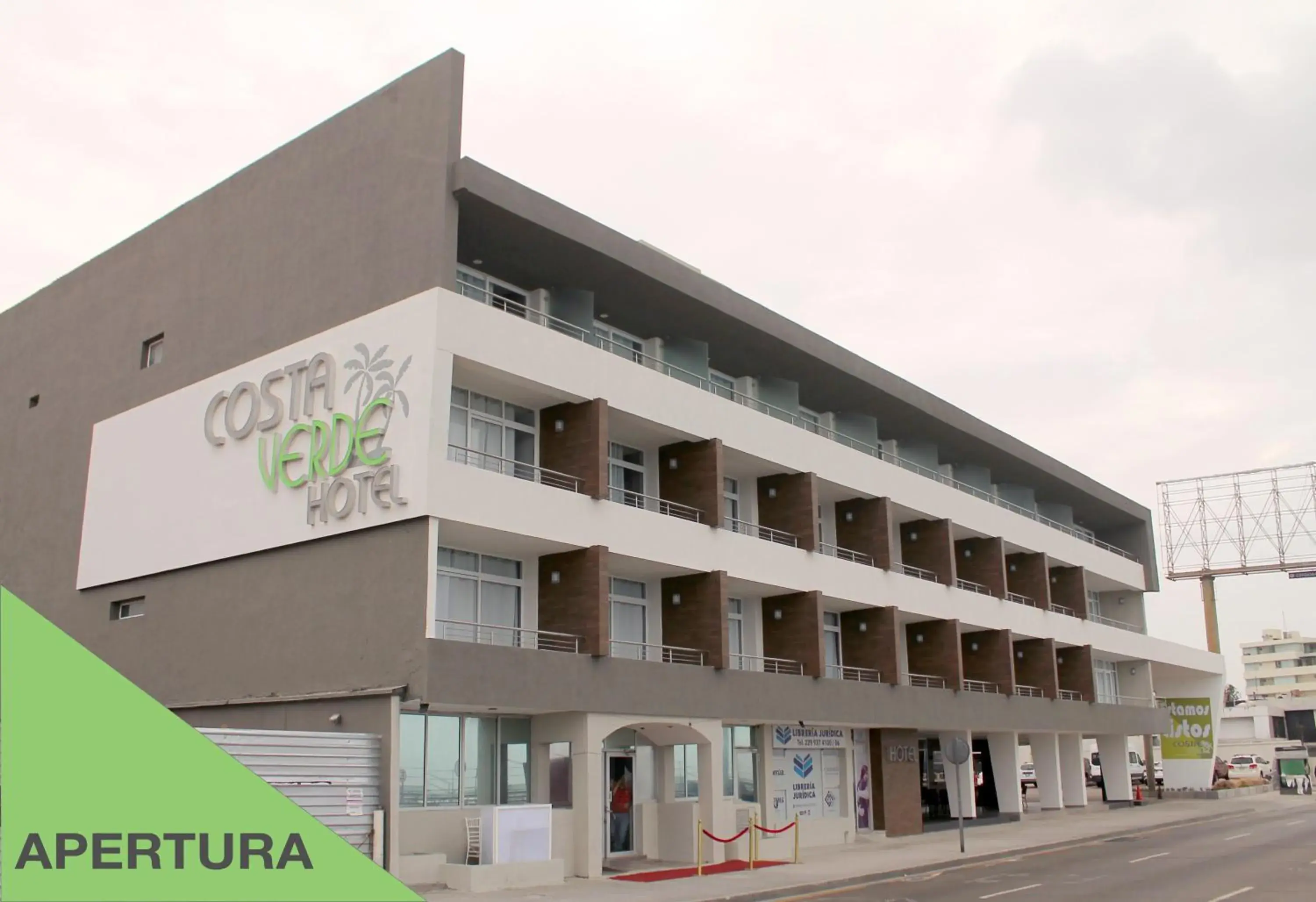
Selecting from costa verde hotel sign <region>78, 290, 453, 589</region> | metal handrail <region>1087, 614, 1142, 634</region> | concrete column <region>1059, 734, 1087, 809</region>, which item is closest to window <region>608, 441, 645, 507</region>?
costa verde hotel sign <region>78, 290, 453, 589</region>

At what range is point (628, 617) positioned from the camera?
3002 cm

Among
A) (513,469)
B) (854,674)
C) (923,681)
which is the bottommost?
(923,681)

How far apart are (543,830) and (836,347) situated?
727 inches

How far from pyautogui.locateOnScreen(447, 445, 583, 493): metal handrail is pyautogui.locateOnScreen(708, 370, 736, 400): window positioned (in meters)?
8.02

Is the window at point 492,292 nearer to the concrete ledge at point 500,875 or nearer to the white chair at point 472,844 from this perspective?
the white chair at point 472,844

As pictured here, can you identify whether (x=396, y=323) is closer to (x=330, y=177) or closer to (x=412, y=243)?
(x=412, y=243)

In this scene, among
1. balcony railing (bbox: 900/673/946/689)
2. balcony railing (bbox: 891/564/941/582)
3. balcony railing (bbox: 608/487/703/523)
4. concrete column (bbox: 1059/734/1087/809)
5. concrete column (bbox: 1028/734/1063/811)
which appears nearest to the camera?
balcony railing (bbox: 608/487/703/523)

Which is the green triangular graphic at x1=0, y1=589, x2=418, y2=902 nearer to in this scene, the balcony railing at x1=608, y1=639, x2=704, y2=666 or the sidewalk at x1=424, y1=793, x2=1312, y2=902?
the sidewalk at x1=424, y1=793, x2=1312, y2=902

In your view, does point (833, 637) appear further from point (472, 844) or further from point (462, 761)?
point (472, 844)

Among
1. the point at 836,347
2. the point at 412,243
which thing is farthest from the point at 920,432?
the point at 412,243

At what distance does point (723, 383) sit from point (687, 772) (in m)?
11.8

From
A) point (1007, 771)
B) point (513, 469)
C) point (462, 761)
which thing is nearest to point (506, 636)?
point (462, 761)

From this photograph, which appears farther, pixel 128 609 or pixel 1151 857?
pixel 128 609

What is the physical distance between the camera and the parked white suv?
74875 mm
